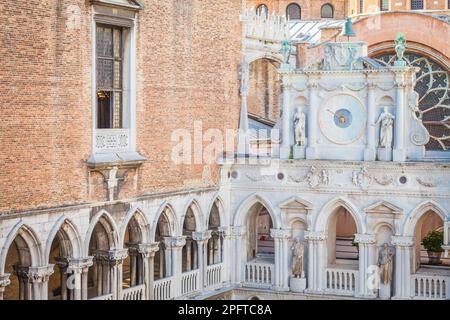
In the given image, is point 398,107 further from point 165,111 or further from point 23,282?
point 23,282

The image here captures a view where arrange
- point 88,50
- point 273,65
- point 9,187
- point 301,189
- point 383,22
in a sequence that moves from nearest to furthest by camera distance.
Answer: point 9,187, point 88,50, point 301,189, point 273,65, point 383,22

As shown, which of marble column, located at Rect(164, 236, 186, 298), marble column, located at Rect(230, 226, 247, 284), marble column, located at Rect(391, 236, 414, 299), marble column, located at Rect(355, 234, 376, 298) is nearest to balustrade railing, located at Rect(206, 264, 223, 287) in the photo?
marble column, located at Rect(230, 226, 247, 284)

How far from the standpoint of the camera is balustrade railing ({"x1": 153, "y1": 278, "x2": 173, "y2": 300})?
26.0 m

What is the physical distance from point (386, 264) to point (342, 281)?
1559 mm

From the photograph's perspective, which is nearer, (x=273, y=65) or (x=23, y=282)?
(x=23, y=282)

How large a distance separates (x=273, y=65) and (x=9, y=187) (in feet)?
53.8

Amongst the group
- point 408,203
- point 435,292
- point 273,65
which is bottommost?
point 435,292

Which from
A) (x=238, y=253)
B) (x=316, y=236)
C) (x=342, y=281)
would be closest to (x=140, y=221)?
(x=238, y=253)

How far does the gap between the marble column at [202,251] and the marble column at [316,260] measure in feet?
9.57

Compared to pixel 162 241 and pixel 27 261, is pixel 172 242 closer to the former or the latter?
pixel 162 241

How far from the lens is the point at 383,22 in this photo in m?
37.9

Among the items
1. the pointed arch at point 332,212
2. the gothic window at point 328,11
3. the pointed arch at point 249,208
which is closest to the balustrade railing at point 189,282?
the pointed arch at point 249,208
